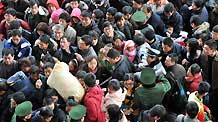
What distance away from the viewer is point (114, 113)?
550 cm

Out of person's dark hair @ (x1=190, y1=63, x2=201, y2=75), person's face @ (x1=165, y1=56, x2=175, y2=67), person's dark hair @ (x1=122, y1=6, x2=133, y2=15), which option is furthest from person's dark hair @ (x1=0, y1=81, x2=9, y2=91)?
person's dark hair @ (x1=122, y1=6, x2=133, y2=15)

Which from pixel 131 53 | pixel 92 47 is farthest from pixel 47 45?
pixel 131 53

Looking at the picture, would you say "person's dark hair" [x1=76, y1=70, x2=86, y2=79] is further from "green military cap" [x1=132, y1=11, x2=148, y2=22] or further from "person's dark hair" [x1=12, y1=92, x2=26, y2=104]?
"green military cap" [x1=132, y1=11, x2=148, y2=22]

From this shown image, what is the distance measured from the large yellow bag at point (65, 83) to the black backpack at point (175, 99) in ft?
3.41

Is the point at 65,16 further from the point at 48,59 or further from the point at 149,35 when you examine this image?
the point at 149,35

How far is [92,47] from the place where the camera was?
7.16m

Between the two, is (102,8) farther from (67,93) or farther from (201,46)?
(67,93)

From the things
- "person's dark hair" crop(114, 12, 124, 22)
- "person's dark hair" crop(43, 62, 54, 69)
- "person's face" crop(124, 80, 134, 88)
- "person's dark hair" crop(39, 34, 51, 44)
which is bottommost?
"person's face" crop(124, 80, 134, 88)

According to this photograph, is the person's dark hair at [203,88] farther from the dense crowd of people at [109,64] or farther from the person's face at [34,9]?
the person's face at [34,9]

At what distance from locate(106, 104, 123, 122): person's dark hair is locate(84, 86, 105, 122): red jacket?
29 centimetres

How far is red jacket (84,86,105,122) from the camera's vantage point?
227 inches

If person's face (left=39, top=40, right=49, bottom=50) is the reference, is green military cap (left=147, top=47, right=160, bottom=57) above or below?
above

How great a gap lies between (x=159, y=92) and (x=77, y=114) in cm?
104

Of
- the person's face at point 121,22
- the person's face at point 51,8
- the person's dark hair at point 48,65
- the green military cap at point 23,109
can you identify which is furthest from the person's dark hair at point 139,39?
the green military cap at point 23,109
